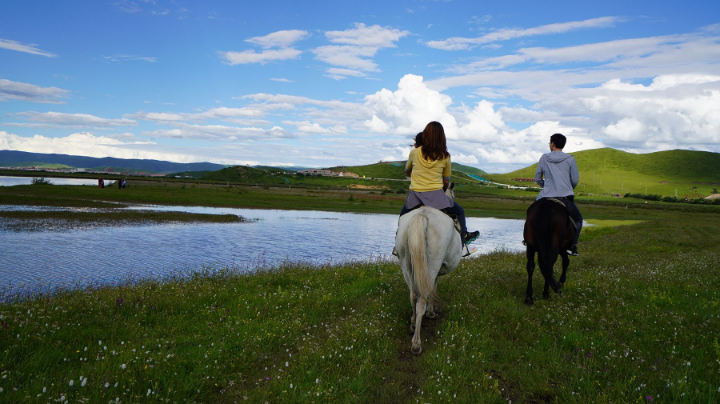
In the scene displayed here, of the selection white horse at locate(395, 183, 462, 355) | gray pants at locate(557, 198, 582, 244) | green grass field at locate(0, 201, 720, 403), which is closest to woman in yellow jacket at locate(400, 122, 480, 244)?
white horse at locate(395, 183, 462, 355)

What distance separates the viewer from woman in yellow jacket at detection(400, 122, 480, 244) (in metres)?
8.43

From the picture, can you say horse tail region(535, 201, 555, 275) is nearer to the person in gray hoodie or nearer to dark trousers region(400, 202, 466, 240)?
the person in gray hoodie

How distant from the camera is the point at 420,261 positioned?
25.5 ft

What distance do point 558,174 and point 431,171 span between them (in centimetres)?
426

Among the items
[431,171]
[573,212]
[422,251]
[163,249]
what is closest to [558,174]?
[573,212]

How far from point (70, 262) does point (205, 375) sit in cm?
1498

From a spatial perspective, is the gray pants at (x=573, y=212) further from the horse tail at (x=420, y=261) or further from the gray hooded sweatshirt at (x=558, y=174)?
the horse tail at (x=420, y=261)

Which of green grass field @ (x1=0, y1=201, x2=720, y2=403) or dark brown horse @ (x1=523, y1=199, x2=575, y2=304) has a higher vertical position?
dark brown horse @ (x1=523, y1=199, x2=575, y2=304)

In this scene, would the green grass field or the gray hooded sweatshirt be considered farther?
the gray hooded sweatshirt

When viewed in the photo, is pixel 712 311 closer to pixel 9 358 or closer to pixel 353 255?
pixel 9 358

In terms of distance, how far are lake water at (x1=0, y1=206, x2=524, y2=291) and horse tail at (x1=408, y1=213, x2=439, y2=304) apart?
11.0 m

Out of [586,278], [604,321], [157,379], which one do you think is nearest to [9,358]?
[157,379]

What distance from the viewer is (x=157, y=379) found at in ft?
19.0

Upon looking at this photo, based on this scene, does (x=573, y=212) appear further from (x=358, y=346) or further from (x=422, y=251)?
(x=358, y=346)
